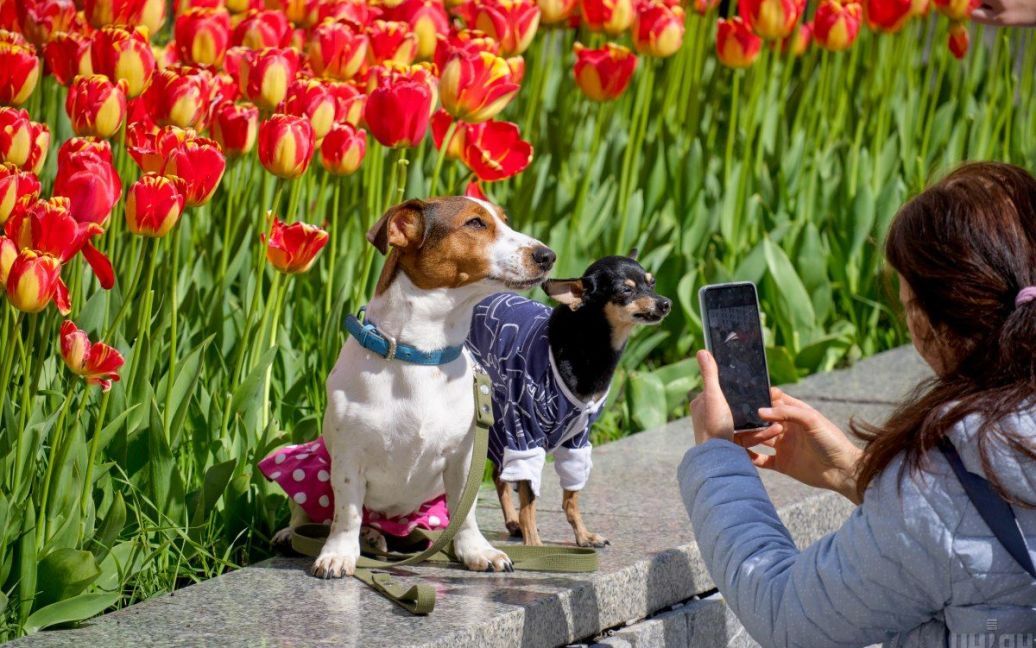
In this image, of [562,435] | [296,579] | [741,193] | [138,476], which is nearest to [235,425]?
[138,476]

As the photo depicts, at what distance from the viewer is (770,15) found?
5148 mm

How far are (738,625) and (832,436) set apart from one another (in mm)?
1068

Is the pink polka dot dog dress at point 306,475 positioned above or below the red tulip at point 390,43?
below

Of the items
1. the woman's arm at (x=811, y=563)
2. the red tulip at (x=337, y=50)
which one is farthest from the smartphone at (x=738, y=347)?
the red tulip at (x=337, y=50)

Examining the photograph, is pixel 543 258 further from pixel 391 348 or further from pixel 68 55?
pixel 68 55

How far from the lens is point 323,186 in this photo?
406cm

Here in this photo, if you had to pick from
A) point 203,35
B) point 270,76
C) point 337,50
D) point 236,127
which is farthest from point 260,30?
point 236,127

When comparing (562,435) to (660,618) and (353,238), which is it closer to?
(660,618)

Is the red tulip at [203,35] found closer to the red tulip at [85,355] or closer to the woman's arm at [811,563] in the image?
the red tulip at [85,355]

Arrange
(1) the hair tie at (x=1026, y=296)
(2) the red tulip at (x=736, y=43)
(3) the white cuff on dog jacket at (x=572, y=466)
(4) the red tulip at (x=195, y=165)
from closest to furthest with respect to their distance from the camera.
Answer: (1) the hair tie at (x=1026, y=296)
(4) the red tulip at (x=195, y=165)
(3) the white cuff on dog jacket at (x=572, y=466)
(2) the red tulip at (x=736, y=43)

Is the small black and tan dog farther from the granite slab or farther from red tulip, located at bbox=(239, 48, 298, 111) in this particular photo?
red tulip, located at bbox=(239, 48, 298, 111)

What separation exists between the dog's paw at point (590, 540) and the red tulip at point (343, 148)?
100cm

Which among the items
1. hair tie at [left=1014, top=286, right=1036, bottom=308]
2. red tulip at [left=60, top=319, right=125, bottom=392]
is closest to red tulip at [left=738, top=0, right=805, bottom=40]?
red tulip at [left=60, top=319, right=125, bottom=392]

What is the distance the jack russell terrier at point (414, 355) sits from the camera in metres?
2.92
